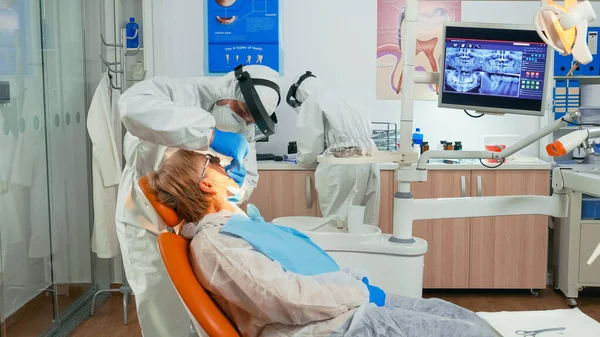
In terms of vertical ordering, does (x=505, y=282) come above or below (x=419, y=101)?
below

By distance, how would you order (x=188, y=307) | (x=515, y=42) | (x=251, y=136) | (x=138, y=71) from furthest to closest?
(x=138, y=71)
(x=251, y=136)
(x=515, y=42)
(x=188, y=307)

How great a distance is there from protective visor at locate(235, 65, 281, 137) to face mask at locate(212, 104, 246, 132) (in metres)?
0.18

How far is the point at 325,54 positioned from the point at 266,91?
1.91 metres

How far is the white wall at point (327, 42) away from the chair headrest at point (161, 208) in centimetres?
224

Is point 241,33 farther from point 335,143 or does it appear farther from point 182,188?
point 182,188

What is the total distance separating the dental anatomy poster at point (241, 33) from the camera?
13.3ft

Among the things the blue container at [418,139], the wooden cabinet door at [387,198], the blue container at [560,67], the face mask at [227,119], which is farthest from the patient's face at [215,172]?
the blue container at [560,67]

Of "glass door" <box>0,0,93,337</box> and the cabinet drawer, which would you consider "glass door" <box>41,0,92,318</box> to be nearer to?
"glass door" <box>0,0,93,337</box>

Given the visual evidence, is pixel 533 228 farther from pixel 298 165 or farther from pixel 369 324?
pixel 369 324

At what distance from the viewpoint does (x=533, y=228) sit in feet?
12.3

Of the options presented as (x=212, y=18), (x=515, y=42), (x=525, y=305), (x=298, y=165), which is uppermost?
(x=212, y=18)

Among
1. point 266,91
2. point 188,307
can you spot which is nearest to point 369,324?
point 188,307

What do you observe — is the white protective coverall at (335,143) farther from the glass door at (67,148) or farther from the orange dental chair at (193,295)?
the orange dental chair at (193,295)

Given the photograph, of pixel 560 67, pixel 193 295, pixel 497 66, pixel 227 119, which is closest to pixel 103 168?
pixel 227 119
